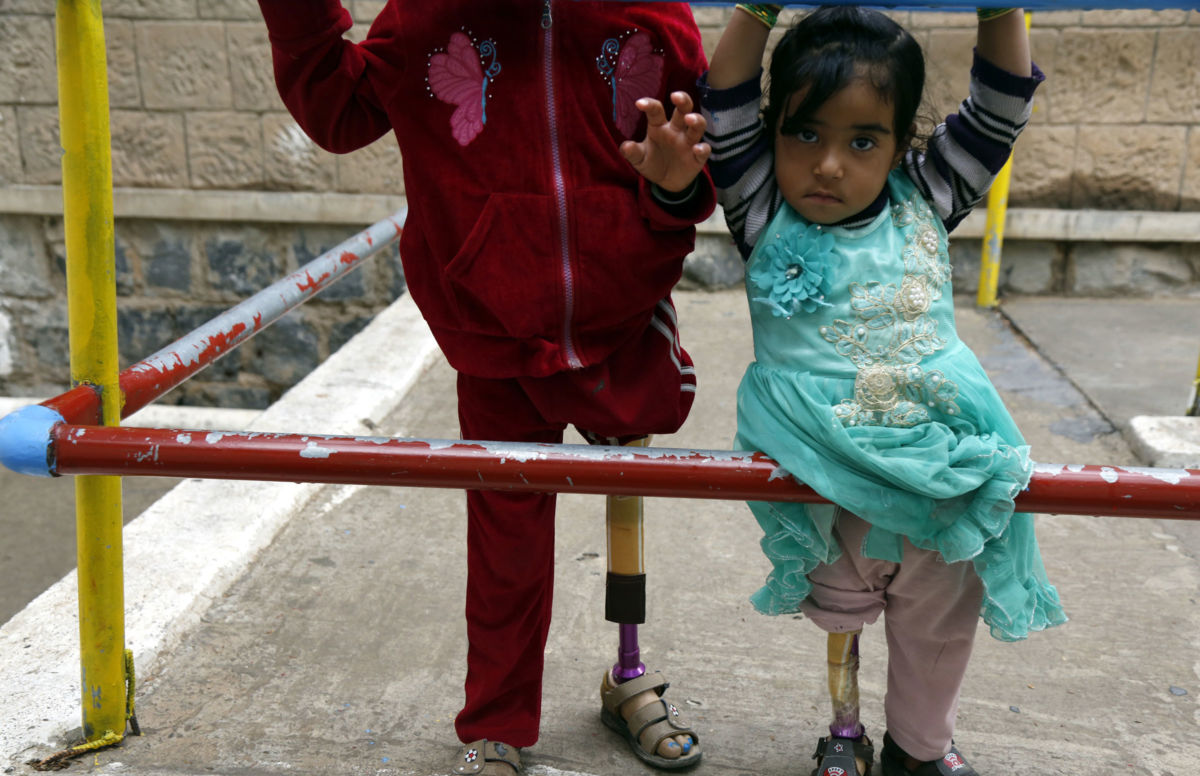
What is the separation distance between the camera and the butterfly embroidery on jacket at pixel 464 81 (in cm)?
146

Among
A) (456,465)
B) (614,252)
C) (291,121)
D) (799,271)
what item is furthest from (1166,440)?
(291,121)

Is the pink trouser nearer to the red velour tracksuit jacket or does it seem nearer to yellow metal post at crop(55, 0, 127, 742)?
the red velour tracksuit jacket

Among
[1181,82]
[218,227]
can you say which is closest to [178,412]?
[218,227]

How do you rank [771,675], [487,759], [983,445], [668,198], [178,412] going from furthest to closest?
[178,412], [771,675], [487,759], [668,198], [983,445]

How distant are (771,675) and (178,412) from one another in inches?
144

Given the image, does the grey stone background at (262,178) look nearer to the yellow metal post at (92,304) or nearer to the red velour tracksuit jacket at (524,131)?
the red velour tracksuit jacket at (524,131)

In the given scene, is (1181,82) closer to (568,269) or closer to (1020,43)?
(1020,43)

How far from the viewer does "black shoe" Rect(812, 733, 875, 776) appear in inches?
63.3

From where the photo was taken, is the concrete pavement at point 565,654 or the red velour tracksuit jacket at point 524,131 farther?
the concrete pavement at point 565,654

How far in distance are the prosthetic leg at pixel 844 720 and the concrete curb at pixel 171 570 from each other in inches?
45.2

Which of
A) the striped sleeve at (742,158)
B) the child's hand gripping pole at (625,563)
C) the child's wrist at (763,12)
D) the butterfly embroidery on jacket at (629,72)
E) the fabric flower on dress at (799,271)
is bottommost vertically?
the child's hand gripping pole at (625,563)

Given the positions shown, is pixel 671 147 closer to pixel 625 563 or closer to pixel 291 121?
pixel 625 563

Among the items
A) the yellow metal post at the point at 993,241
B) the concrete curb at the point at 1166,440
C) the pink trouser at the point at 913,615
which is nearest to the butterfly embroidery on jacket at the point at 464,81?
the pink trouser at the point at 913,615

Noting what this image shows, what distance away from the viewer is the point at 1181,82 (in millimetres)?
4598
